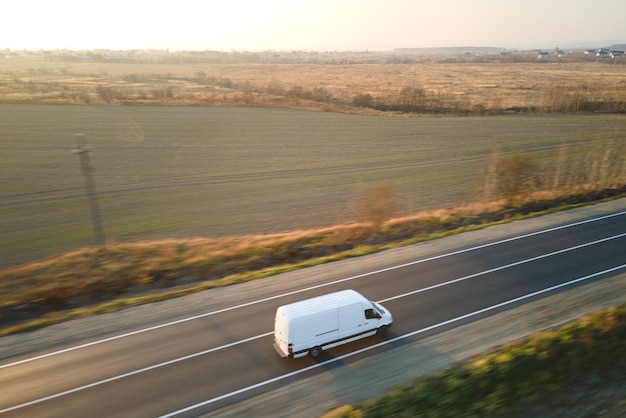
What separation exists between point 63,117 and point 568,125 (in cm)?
5534

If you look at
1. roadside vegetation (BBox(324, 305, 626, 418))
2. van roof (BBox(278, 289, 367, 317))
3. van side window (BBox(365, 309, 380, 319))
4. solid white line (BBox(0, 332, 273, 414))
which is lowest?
solid white line (BBox(0, 332, 273, 414))

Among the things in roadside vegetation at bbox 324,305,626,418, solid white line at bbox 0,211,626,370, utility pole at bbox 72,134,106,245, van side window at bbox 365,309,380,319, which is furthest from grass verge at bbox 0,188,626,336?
roadside vegetation at bbox 324,305,626,418

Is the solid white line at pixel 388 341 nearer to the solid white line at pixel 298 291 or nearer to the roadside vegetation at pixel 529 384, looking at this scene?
the roadside vegetation at pixel 529 384

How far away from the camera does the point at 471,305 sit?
15.8 metres

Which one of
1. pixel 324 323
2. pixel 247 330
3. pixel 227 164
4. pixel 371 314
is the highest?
pixel 324 323

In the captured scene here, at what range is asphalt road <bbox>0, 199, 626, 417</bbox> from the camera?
1170 centimetres

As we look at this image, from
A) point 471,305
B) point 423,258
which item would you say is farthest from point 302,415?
point 423,258

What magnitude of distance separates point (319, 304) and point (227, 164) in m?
26.5

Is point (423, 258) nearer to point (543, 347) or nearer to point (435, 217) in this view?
point (435, 217)

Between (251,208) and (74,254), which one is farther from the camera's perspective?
(251,208)

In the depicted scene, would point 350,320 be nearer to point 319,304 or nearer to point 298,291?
point 319,304

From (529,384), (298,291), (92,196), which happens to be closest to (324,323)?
(298,291)

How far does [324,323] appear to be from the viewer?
12852 millimetres

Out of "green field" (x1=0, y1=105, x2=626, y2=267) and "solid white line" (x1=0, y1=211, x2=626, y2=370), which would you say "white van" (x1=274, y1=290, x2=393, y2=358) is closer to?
"solid white line" (x1=0, y1=211, x2=626, y2=370)
